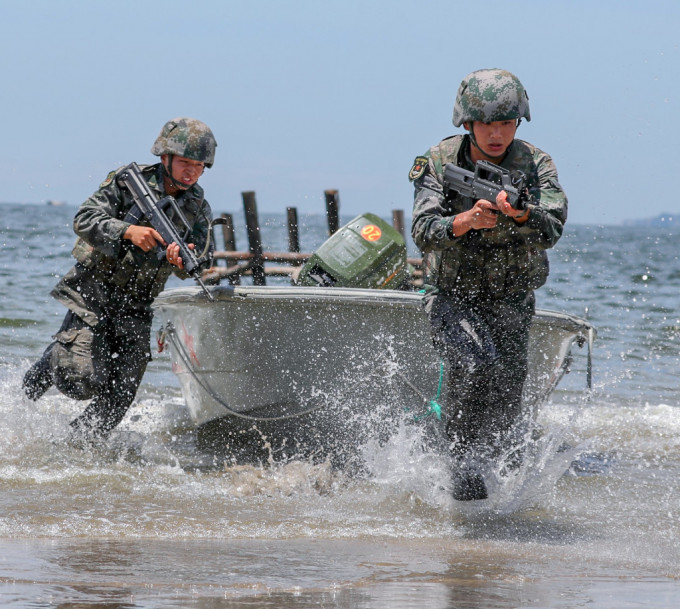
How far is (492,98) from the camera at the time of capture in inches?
174

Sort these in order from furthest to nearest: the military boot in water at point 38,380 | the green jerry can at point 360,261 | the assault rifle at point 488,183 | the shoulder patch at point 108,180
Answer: the green jerry can at point 360,261 < the military boot in water at point 38,380 < the shoulder patch at point 108,180 < the assault rifle at point 488,183

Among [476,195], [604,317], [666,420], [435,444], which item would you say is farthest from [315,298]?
[604,317]

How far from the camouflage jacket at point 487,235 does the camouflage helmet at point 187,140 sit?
1.55 m

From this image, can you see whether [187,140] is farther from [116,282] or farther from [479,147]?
[479,147]

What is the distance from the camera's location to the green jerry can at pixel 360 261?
266 inches

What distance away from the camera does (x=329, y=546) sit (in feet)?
14.2

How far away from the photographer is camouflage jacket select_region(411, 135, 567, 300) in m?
4.49

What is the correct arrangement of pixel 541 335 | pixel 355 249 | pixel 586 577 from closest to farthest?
pixel 586 577
pixel 541 335
pixel 355 249

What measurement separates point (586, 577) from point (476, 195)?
1622 millimetres

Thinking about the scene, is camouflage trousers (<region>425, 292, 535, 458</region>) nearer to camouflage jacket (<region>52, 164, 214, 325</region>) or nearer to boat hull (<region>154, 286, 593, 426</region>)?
boat hull (<region>154, 286, 593, 426</region>)

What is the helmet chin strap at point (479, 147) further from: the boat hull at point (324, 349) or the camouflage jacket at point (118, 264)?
the camouflage jacket at point (118, 264)

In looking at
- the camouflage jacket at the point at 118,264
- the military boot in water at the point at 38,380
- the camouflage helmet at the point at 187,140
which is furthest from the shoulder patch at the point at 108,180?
the military boot in water at the point at 38,380

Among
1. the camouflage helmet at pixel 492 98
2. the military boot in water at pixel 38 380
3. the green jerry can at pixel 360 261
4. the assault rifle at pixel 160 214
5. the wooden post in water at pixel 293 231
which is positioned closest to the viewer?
the camouflage helmet at pixel 492 98

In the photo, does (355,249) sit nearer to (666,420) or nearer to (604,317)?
(666,420)
